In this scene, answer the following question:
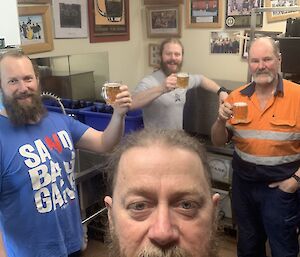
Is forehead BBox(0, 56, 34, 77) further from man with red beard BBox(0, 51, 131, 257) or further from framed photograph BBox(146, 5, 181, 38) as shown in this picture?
framed photograph BBox(146, 5, 181, 38)

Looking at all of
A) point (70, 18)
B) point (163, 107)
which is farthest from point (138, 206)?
point (70, 18)

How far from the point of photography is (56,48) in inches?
118

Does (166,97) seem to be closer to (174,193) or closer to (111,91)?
(111,91)

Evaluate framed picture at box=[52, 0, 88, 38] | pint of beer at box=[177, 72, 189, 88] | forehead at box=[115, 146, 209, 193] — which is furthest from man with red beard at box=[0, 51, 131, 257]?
framed picture at box=[52, 0, 88, 38]

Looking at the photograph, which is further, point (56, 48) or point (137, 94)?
point (56, 48)

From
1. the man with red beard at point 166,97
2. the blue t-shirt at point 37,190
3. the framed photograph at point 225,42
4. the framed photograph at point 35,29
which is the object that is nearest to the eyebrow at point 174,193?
the blue t-shirt at point 37,190

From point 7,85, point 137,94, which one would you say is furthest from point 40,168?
point 137,94

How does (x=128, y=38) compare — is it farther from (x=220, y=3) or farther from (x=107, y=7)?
(x=220, y=3)

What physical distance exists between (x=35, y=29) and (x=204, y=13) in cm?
162

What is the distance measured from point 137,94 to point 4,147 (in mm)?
1290

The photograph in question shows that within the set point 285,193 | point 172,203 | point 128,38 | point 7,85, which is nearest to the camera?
point 172,203

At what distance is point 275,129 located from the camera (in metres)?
2.15

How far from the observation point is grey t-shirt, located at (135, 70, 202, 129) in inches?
105

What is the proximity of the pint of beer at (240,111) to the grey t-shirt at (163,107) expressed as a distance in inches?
24.5
